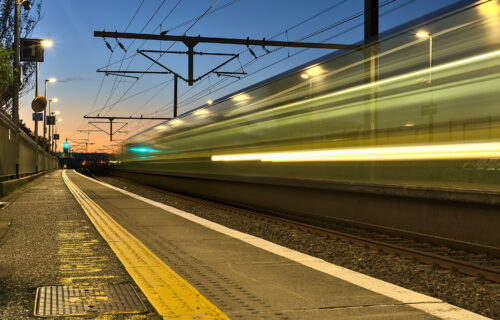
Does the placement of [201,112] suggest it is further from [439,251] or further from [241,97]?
[439,251]

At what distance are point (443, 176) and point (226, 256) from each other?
9.85ft

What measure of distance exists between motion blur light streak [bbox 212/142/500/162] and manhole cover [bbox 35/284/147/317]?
4.35 metres

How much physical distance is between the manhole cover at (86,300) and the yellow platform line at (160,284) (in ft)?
0.49

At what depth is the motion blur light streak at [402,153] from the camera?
21.2ft

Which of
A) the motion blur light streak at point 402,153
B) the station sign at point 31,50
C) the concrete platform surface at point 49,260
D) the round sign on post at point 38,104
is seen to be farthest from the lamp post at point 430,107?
the round sign on post at point 38,104

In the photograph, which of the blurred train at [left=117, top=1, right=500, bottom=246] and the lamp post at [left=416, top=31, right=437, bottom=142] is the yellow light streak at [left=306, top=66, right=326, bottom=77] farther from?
the lamp post at [left=416, top=31, right=437, bottom=142]

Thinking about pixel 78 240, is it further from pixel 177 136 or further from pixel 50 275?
pixel 177 136

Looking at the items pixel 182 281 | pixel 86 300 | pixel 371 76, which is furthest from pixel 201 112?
pixel 86 300

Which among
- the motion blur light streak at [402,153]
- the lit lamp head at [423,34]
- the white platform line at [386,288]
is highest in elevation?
the lit lamp head at [423,34]

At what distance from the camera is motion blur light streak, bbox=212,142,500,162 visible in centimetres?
646

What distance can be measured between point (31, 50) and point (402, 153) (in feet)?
60.9

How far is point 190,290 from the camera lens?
455 centimetres

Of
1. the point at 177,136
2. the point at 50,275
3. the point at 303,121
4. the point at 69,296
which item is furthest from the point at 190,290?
the point at 177,136

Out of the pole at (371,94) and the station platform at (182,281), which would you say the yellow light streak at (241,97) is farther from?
the station platform at (182,281)
